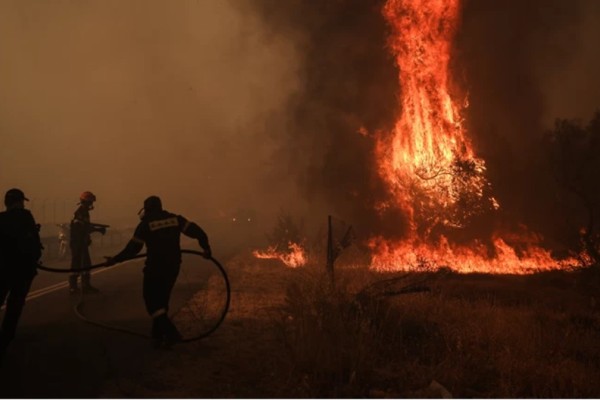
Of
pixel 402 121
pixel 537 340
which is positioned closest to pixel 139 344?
pixel 537 340

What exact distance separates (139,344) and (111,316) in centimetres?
244

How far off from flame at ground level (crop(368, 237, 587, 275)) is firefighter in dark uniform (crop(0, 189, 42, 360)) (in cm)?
1280

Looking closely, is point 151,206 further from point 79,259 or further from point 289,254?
point 289,254

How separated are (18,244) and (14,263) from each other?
10.8 inches

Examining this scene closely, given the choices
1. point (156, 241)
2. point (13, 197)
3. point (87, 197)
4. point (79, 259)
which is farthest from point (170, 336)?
point (87, 197)

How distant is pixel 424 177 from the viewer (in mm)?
19719

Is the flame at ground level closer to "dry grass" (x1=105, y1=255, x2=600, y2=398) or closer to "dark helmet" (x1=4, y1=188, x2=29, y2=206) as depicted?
"dry grass" (x1=105, y1=255, x2=600, y2=398)

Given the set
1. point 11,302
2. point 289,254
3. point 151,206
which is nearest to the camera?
point 11,302

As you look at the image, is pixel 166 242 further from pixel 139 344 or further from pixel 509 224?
pixel 509 224

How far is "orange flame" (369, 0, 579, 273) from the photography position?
19.3 meters

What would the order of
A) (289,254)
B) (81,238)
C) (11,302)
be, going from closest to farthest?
(11,302) < (81,238) < (289,254)

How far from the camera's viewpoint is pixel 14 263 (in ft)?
20.3

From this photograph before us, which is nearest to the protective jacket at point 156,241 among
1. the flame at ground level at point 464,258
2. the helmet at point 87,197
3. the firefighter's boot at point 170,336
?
the firefighter's boot at point 170,336

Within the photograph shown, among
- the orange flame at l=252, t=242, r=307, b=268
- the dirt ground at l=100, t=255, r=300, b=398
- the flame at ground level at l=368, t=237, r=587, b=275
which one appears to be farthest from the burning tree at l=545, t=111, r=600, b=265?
the dirt ground at l=100, t=255, r=300, b=398
